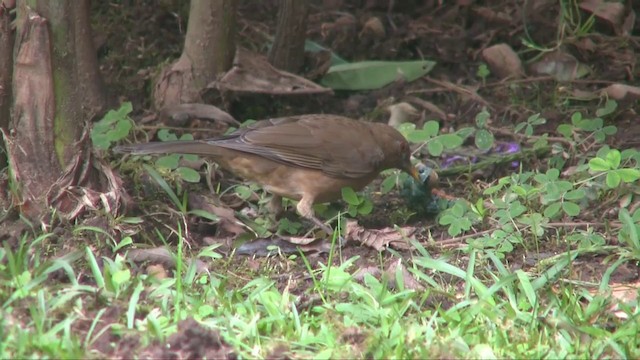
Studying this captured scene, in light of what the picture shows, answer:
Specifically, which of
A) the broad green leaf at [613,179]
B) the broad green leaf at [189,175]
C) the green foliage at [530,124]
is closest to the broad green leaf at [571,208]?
the broad green leaf at [613,179]

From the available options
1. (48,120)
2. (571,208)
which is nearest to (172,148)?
(48,120)

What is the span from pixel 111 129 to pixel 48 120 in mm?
1049

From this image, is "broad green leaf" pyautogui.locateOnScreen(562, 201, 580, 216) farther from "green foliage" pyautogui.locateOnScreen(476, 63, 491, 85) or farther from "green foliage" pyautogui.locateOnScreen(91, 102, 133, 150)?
"green foliage" pyautogui.locateOnScreen(91, 102, 133, 150)

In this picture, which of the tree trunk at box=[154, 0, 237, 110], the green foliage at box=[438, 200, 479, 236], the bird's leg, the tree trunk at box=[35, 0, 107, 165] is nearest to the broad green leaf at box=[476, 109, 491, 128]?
the green foliage at box=[438, 200, 479, 236]

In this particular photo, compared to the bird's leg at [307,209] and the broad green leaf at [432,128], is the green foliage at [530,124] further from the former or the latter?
the bird's leg at [307,209]

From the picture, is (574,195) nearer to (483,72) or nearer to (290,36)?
(483,72)

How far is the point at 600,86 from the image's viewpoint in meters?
7.34

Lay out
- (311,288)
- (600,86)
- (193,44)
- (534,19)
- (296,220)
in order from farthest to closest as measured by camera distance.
Result: 1. (534,19)
2. (600,86)
3. (193,44)
4. (296,220)
5. (311,288)

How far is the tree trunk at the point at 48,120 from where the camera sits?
5.12 m

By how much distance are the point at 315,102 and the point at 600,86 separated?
6.60 feet

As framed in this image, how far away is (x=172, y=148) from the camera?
5.61 meters

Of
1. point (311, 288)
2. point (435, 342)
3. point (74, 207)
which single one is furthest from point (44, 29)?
point (435, 342)

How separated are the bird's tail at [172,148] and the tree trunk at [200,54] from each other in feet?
3.82

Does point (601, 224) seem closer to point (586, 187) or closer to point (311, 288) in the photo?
point (586, 187)
